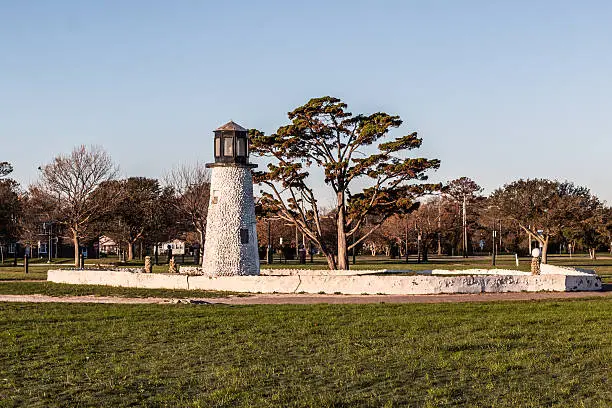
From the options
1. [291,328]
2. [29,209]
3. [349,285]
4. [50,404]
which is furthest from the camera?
[29,209]

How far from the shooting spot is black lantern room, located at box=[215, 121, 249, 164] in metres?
30.8

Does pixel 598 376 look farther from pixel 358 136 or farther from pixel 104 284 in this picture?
pixel 358 136

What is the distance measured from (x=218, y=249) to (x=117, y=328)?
15153 mm

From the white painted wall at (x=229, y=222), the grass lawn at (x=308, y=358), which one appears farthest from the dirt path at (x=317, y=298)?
the white painted wall at (x=229, y=222)

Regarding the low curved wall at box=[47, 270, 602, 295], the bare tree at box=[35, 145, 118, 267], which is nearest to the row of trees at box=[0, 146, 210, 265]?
the bare tree at box=[35, 145, 118, 267]

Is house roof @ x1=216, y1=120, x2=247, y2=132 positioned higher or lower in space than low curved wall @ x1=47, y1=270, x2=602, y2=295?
higher

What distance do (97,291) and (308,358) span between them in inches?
696

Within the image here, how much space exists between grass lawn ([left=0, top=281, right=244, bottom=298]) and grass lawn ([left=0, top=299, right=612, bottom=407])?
24.0ft

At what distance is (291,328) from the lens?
602 inches

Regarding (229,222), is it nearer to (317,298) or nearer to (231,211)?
(231,211)

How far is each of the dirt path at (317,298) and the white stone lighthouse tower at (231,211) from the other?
549 centimetres

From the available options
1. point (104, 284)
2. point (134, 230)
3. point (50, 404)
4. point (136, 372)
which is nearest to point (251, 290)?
point (104, 284)

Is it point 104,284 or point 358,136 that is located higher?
point 358,136

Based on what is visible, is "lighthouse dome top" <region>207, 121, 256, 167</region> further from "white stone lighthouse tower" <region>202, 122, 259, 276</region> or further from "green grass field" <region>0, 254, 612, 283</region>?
"green grass field" <region>0, 254, 612, 283</region>
